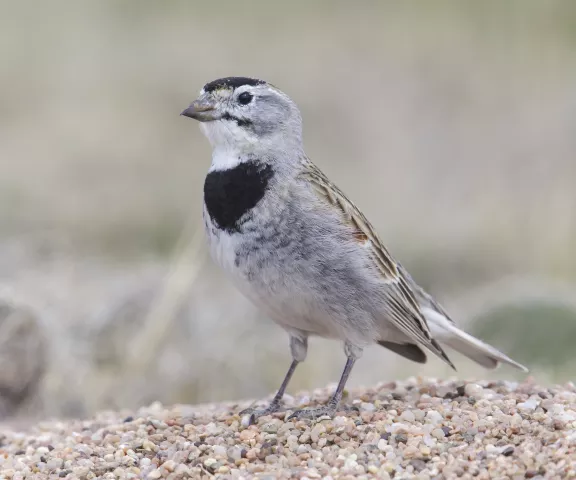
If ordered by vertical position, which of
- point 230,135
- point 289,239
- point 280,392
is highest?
point 230,135

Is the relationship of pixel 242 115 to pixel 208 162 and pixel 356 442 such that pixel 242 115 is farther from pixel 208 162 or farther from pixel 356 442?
pixel 208 162

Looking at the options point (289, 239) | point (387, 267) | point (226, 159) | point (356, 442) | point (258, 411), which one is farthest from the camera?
point (387, 267)

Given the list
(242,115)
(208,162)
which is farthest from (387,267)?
(208,162)

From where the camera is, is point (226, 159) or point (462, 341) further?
point (462, 341)

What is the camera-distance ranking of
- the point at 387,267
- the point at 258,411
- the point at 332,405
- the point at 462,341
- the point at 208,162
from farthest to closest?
the point at 208,162 < the point at 462,341 < the point at 387,267 < the point at 258,411 < the point at 332,405

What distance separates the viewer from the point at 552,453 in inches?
201

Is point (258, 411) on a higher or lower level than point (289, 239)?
lower

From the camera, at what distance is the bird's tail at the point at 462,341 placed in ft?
23.0

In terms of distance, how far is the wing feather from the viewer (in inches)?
256

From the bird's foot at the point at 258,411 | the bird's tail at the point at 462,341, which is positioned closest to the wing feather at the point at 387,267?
the bird's tail at the point at 462,341

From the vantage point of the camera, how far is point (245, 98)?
6.56 metres

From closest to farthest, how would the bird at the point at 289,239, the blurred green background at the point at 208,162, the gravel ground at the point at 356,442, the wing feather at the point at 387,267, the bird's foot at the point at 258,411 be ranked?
the gravel ground at the point at 356,442, the bird at the point at 289,239, the bird's foot at the point at 258,411, the wing feather at the point at 387,267, the blurred green background at the point at 208,162

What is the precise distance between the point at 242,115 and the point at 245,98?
0.40ft

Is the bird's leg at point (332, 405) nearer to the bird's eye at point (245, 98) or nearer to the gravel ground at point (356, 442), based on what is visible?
the gravel ground at point (356, 442)
